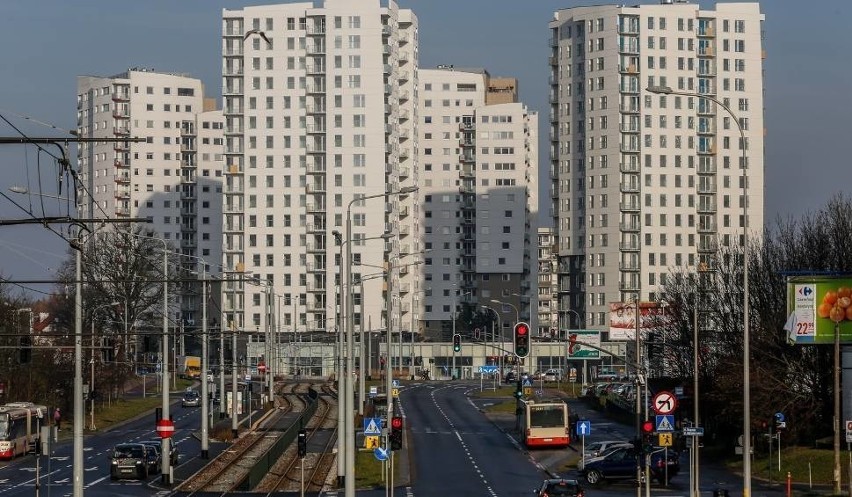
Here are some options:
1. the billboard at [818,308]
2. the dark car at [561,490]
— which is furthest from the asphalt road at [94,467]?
the billboard at [818,308]

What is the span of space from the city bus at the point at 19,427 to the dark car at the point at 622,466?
98.0ft

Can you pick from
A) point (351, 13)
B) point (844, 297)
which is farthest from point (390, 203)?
point (844, 297)

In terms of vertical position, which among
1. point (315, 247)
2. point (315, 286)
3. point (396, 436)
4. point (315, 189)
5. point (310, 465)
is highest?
point (315, 189)

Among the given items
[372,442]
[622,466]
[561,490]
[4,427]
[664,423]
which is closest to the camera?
[664,423]

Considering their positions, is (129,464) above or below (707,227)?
below

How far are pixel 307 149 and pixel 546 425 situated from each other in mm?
103233

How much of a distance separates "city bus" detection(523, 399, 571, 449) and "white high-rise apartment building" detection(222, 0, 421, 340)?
312ft

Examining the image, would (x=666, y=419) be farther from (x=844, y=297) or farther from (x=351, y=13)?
(x=351, y=13)

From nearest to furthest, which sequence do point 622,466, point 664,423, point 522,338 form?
1. point 664,423
2. point 522,338
3. point 622,466

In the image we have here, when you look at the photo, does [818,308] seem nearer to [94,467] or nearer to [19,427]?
[94,467]

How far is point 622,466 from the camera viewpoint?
67.6 meters

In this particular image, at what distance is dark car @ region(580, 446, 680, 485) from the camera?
66.4 m

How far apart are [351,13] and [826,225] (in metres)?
105

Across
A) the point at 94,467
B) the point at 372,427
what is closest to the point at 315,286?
the point at 94,467
